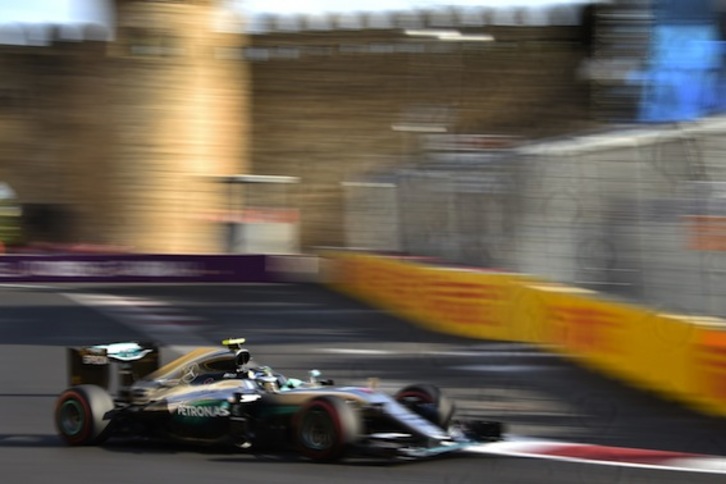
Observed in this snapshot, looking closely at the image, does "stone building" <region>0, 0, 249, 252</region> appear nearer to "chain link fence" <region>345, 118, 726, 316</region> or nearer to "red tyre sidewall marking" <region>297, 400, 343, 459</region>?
"chain link fence" <region>345, 118, 726, 316</region>

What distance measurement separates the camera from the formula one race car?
6.32 m

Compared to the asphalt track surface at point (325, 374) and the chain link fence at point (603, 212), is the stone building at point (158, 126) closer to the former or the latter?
the asphalt track surface at point (325, 374)

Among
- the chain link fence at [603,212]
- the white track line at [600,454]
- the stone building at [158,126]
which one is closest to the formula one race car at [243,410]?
the white track line at [600,454]

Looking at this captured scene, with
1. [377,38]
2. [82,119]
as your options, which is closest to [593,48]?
[377,38]

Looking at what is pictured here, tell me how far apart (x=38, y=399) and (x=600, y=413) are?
3.90 m

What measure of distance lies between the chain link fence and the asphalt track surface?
2.62 feet

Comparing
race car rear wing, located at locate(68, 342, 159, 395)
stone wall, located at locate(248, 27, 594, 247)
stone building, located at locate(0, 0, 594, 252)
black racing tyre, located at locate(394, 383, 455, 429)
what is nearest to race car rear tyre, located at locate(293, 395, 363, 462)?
black racing tyre, located at locate(394, 383, 455, 429)

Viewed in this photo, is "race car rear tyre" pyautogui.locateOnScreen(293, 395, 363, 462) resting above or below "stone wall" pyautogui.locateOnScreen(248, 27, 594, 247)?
below

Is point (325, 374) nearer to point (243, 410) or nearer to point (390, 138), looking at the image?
point (243, 410)

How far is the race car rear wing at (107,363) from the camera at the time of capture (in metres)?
7.34

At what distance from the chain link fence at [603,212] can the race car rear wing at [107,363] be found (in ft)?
11.3

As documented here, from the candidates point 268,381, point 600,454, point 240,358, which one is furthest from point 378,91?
point 600,454

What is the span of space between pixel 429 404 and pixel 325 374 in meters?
3.87

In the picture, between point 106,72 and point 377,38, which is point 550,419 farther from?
point 377,38
